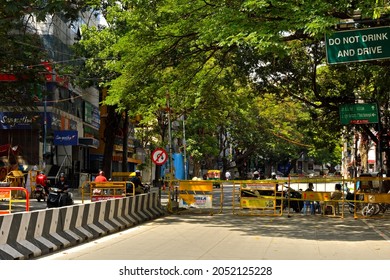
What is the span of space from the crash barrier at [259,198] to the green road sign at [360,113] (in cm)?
523

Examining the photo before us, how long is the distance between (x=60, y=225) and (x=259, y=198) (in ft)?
34.4

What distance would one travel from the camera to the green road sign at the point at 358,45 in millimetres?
12672

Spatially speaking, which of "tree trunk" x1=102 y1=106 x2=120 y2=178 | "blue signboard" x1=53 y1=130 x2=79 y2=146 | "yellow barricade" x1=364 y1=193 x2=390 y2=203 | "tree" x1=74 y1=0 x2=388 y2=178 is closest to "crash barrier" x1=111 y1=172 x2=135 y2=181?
"tree trunk" x1=102 y1=106 x2=120 y2=178

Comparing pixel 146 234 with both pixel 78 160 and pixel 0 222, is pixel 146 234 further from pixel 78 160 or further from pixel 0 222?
pixel 78 160

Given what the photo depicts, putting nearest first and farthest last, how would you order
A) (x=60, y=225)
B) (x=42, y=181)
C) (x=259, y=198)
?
(x=60, y=225) < (x=259, y=198) < (x=42, y=181)

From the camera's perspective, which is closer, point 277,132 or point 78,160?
point 78,160

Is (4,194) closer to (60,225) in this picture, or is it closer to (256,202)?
(60,225)

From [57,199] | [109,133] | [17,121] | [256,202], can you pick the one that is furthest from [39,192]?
[57,199]

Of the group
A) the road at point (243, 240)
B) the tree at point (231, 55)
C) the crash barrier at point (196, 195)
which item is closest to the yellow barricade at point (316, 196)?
the road at point (243, 240)

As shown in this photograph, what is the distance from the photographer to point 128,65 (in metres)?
18.8

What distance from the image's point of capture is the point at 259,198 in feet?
69.4

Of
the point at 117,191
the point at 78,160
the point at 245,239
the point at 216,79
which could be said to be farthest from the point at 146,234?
the point at 78,160

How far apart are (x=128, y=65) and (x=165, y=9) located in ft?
9.97

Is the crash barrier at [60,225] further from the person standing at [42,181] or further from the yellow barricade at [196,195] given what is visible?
the person standing at [42,181]
